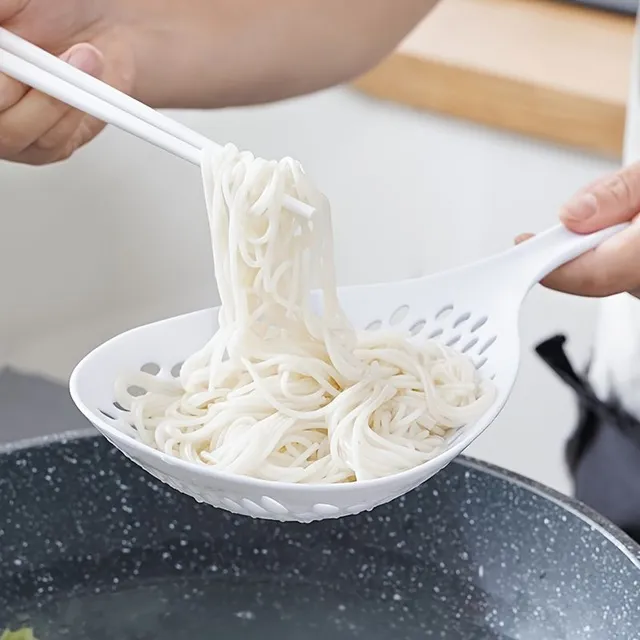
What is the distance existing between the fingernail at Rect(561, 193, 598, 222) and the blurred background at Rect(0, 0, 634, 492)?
29.4 inches

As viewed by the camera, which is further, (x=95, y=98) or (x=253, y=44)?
(x=253, y=44)

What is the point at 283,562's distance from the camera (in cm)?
88

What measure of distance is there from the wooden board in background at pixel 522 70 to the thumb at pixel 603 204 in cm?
72

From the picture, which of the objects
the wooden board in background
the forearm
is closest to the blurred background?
the wooden board in background

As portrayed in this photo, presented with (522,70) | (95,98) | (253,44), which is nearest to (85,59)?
(95,98)

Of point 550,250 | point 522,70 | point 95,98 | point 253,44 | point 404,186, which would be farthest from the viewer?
point 404,186

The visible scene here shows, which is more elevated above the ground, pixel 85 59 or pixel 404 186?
pixel 85 59

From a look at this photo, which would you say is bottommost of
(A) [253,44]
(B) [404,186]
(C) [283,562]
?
(B) [404,186]

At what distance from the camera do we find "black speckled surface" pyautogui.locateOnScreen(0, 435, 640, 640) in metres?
0.81

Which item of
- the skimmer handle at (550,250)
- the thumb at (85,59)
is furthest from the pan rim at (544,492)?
the thumb at (85,59)

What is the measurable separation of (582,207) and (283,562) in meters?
0.36

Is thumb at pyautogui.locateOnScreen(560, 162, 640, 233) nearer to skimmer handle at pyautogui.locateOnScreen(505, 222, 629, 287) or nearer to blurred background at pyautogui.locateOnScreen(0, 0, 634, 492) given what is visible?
skimmer handle at pyautogui.locateOnScreen(505, 222, 629, 287)

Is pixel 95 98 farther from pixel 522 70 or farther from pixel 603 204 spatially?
pixel 522 70

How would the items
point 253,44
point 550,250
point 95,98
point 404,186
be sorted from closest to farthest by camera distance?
point 95,98 → point 550,250 → point 253,44 → point 404,186
